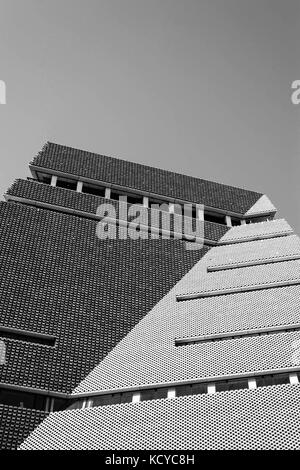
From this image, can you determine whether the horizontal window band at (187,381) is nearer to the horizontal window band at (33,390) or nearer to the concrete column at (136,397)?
the concrete column at (136,397)

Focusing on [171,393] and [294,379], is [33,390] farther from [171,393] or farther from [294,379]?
[294,379]

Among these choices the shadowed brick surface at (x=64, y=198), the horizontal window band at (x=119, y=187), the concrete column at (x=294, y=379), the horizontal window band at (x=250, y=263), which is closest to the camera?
the concrete column at (x=294, y=379)

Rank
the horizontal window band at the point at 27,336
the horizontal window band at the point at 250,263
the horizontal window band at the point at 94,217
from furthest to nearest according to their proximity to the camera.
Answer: the horizontal window band at the point at 94,217, the horizontal window band at the point at 250,263, the horizontal window band at the point at 27,336

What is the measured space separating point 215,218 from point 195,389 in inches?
800

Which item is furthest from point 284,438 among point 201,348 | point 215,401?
point 201,348

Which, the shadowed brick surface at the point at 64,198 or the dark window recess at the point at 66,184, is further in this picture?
the dark window recess at the point at 66,184

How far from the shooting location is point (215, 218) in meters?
39.4

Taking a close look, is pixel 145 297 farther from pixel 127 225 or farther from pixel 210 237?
pixel 210 237

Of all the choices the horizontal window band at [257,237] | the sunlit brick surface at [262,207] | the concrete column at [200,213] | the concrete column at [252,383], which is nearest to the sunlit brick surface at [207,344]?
the concrete column at [252,383]

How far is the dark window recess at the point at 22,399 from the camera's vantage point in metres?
20.4

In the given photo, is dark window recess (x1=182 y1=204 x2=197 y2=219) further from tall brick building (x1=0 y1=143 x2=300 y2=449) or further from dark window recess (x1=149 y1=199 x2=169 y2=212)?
tall brick building (x1=0 y1=143 x2=300 y2=449)

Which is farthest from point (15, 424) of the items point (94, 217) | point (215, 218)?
point (215, 218)

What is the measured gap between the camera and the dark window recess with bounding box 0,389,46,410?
20.4 metres
